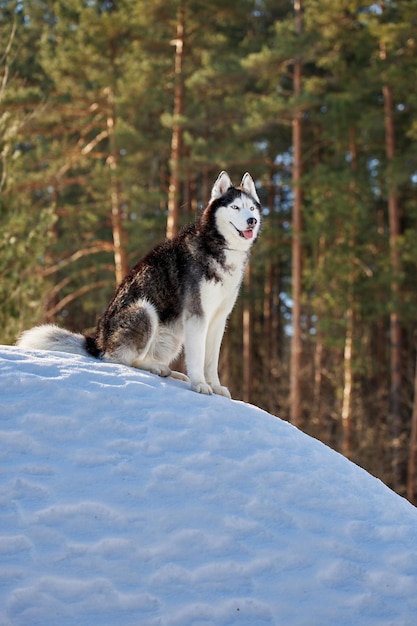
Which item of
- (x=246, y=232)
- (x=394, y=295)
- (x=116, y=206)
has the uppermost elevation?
(x=116, y=206)

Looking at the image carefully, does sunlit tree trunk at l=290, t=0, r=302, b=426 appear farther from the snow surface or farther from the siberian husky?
the snow surface

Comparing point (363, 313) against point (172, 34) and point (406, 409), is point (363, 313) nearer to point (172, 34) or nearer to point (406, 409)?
point (406, 409)

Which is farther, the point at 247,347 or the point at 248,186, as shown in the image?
the point at 247,347

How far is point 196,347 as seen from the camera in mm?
5516

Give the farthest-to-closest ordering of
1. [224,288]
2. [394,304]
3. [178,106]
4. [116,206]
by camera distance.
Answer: [116,206] → [178,106] → [394,304] → [224,288]

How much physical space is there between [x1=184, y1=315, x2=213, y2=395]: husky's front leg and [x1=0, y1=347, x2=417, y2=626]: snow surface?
238mm

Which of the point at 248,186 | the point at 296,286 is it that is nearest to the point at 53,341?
the point at 248,186

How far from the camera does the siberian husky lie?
18.2 ft

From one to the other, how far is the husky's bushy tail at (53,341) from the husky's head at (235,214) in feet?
5.31


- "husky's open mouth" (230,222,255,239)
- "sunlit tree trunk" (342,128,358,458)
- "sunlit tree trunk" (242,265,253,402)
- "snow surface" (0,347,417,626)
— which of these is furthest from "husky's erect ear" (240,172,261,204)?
"sunlit tree trunk" (242,265,253,402)

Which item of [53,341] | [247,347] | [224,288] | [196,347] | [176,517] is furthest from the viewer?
[247,347]

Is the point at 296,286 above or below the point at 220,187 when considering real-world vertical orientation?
below

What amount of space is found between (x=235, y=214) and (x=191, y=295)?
71cm

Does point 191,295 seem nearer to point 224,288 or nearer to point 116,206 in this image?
point 224,288
